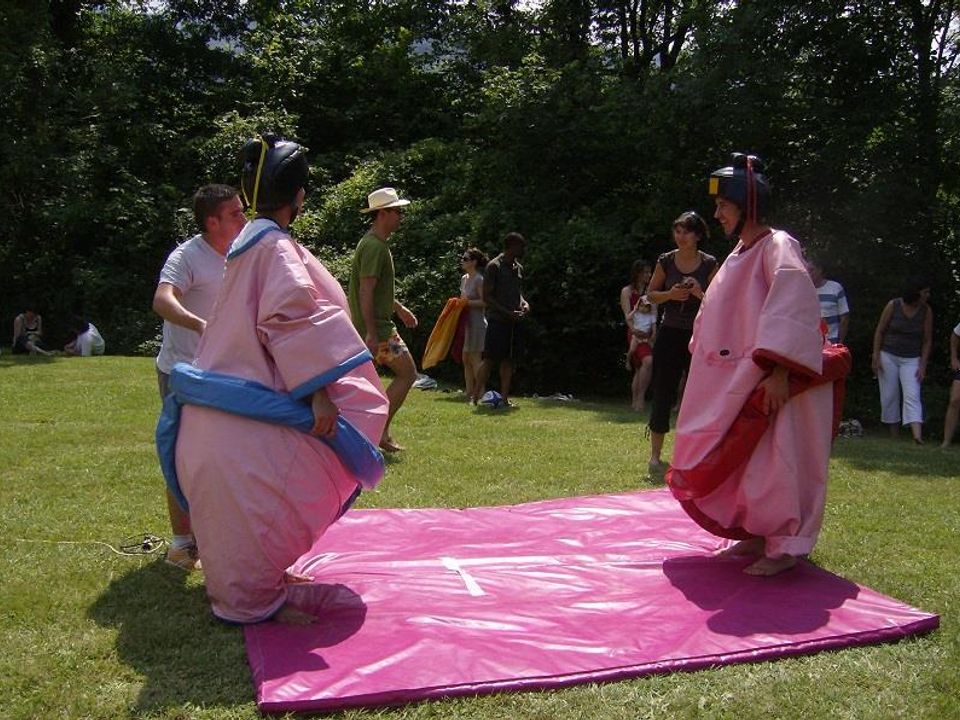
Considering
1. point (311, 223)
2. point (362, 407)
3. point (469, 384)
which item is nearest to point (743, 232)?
point (362, 407)

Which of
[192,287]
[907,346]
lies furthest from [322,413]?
[907,346]

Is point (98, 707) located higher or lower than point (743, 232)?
lower

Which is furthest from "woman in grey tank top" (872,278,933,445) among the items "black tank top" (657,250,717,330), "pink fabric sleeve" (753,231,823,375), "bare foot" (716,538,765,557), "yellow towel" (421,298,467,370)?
"pink fabric sleeve" (753,231,823,375)

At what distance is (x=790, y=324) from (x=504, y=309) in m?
6.23

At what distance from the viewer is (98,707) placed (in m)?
3.24

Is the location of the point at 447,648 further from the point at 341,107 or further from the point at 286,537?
the point at 341,107

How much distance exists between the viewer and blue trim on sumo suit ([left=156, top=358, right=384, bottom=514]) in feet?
12.5

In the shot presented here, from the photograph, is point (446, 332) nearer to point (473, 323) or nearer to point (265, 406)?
point (473, 323)

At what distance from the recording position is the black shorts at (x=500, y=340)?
34.8ft

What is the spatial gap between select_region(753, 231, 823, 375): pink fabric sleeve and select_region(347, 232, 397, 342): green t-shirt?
324 cm

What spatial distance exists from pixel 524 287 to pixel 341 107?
8873 millimetres

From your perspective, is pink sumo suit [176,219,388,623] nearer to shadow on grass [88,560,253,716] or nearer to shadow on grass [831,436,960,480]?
shadow on grass [88,560,253,716]

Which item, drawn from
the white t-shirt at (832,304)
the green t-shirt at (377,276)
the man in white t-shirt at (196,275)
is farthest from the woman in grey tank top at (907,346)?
the man in white t-shirt at (196,275)

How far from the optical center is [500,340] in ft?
Result: 34.8
